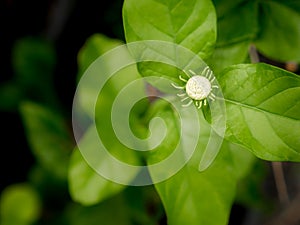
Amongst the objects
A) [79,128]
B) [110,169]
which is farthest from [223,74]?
[79,128]

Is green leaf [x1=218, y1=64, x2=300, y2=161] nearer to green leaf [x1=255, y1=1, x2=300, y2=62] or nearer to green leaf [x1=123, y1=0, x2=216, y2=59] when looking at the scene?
green leaf [x1=123, y1=0, x2=216, y2=59]

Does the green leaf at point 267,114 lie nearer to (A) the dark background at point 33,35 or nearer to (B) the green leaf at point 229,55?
(B) the green leaf at point 229,55

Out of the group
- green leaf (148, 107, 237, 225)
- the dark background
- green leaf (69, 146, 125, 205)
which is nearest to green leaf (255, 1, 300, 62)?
green leaf (148, 107, 237, 225)

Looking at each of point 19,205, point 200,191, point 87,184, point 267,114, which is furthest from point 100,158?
point 19,205

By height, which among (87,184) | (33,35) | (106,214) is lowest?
(106,214)

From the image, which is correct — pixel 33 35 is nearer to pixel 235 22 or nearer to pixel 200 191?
pixel 235 22

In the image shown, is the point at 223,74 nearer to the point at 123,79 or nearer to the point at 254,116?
the point at 254,116

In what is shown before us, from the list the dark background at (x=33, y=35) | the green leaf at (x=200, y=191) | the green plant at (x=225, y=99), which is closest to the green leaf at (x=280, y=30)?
the green plant at (x=225, y=99)
